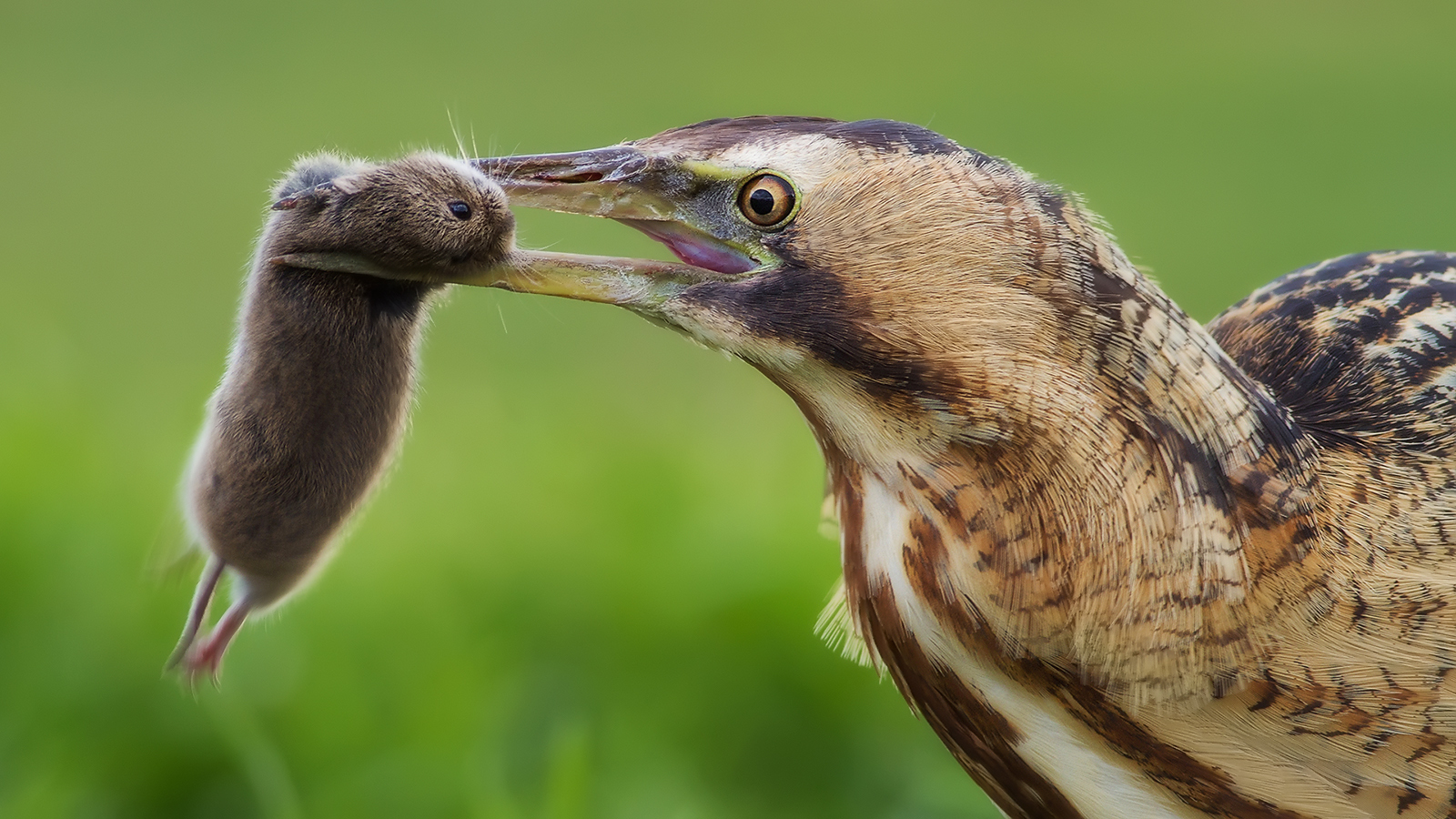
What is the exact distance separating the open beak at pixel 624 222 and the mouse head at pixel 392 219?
0.04 meters

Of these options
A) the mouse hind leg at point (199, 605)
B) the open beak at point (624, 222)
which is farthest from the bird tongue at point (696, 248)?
the mouse hind leg at point (199, 605)

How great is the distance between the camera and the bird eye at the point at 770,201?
5.76 feet

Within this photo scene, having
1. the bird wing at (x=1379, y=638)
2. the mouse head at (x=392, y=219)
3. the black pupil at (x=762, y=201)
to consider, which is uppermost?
the black pupil at (x=762, y=201)

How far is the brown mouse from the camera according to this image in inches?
71.2

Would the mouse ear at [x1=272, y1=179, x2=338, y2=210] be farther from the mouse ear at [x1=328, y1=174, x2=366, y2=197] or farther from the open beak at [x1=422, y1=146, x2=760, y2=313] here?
the open beak at [x1=422, y1=146, x2=760, y2=313]

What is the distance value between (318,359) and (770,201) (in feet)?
1.76

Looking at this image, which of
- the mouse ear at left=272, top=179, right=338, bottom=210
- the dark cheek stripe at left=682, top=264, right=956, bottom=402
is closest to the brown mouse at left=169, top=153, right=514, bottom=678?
the mouse ear at left=272, top=179, right=338, bottom=210

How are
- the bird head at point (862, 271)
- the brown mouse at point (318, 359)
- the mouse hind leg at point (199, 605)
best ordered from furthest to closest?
the mouse hind leg at point (199, 605), the brown mouse at point (318, 359), the bird head at point (862, 271)

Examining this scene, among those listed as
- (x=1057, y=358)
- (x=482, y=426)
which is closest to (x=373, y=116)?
(x=482, y=426)

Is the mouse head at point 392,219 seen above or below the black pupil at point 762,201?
below

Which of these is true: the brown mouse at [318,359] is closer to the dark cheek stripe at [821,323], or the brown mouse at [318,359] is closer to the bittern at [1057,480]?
the bittern at [1057,480]

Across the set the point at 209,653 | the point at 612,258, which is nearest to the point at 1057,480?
the point at 612,258

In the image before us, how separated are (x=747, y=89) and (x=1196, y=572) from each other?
9545 mm

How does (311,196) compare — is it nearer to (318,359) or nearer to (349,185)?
(349,185)
